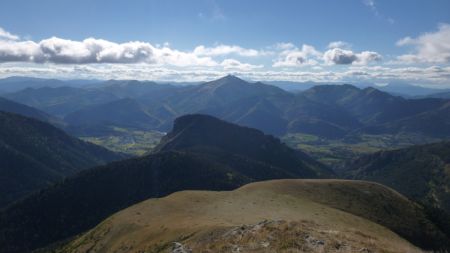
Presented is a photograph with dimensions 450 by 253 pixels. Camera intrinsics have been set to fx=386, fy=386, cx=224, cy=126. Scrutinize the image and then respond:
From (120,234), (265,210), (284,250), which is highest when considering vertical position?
(284,250)

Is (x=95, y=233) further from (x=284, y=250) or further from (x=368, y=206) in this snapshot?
(x=284, y=250)

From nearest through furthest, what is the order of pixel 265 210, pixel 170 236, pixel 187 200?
pixel 170 236 → pixel 265 210 → pixel 187 200

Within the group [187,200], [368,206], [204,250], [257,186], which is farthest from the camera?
[257,186]

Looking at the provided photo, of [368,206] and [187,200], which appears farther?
[368,206]

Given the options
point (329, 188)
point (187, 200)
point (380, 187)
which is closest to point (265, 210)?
point (187, 200)

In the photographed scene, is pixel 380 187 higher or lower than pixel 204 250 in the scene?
lower

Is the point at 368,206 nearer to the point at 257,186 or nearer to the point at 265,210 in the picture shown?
the point at 257,186

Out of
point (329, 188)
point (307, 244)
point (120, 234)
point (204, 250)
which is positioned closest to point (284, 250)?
point (307, 244)
